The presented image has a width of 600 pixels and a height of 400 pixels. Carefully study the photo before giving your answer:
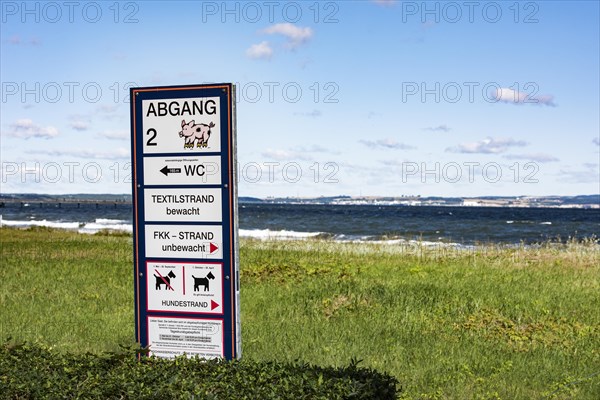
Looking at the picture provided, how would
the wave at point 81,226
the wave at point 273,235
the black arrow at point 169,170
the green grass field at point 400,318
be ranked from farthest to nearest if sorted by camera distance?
1. the wave at point 81,226
2. the wave at point 273,235
3. the green grass field at point 400,318
4. the black arrow at point 169,170

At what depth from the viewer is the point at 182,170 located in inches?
290

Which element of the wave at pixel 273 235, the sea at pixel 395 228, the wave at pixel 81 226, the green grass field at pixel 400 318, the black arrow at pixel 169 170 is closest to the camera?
the black arrow at pixel 169 170

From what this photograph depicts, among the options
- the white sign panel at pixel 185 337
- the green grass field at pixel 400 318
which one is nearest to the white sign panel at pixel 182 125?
the white sign panel at pixel 185 337

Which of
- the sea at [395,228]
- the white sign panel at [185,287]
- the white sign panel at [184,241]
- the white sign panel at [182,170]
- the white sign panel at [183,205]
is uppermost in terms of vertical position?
the white sign panel at [182,170]

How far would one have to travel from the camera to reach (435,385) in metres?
8.41

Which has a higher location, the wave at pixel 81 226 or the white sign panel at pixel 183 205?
the white sign panel at pixel 183 205

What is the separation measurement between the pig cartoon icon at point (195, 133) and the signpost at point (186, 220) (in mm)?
10

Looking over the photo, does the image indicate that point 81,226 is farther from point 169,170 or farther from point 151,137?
point 169,170

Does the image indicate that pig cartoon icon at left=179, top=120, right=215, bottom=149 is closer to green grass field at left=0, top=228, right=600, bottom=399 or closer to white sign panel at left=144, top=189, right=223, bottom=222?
white sign panel at left=144, top=189, right=223, bottom=222

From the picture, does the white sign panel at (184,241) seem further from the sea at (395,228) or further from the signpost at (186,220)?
the sea at (395,228)

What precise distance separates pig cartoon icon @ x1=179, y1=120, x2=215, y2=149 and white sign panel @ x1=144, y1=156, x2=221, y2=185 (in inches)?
5.8

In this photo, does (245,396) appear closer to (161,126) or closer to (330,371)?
(330,371)

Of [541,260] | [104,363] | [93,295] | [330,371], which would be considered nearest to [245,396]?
[330,371]

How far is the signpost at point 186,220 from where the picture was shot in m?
7.18
